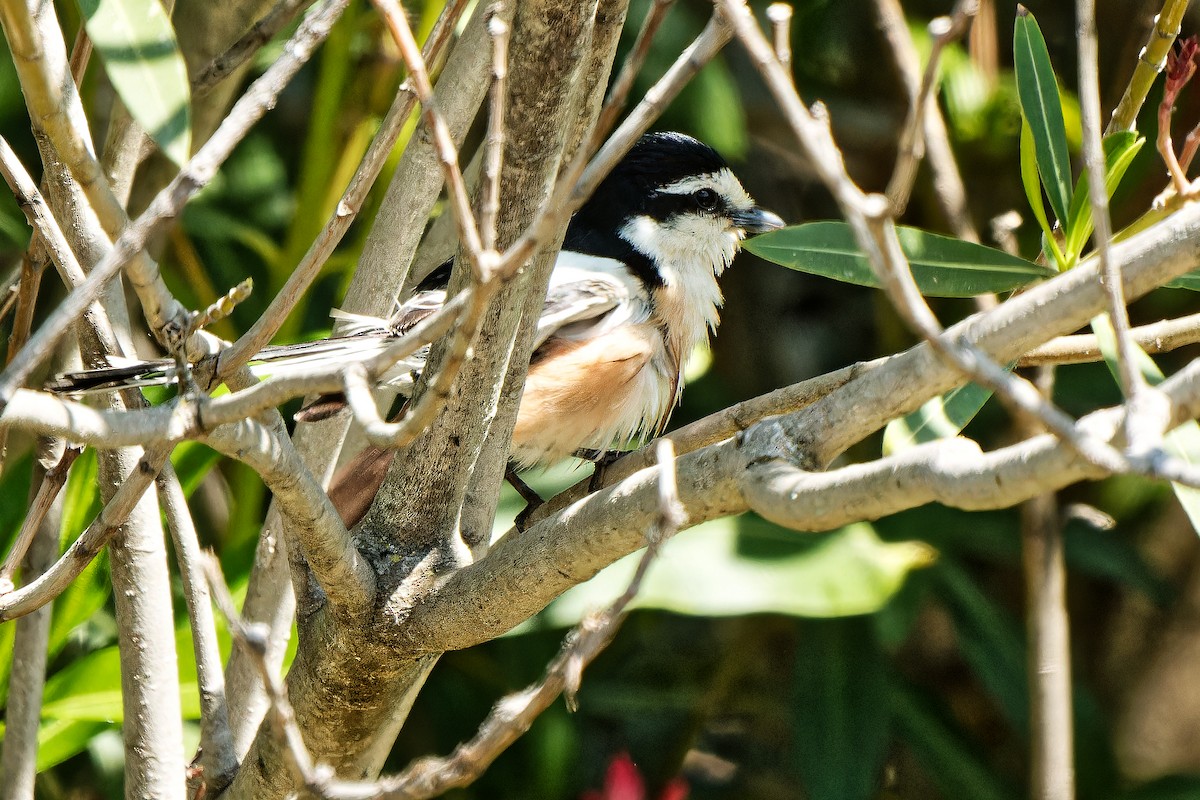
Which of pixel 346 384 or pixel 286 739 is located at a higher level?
pixel 346 384

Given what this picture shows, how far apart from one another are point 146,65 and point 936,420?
1072mm

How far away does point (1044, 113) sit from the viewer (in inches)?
73.4

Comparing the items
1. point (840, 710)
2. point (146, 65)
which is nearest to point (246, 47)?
point (146, 65)

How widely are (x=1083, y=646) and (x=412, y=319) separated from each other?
272cm

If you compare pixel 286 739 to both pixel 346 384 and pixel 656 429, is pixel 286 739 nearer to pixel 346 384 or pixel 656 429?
pixel 346 384

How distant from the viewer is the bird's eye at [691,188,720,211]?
3.23 metres

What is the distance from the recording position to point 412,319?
2.67 metres

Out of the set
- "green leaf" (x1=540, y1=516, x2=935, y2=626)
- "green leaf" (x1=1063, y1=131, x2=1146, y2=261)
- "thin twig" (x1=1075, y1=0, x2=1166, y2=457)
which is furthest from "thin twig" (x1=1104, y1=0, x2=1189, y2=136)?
"green leaf" (x1=540, y1=516, x2=935, y2=626)

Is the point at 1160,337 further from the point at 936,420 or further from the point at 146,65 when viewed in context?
the point at 146,65

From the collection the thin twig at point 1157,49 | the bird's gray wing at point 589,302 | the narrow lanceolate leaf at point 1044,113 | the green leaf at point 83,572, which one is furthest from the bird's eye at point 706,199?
the green leaf at point 83,572

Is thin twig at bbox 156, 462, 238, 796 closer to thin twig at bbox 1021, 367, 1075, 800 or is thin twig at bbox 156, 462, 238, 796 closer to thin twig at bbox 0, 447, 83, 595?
thin twig at bbox 0, 447, 83, 595

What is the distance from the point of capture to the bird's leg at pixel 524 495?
9.45 feet

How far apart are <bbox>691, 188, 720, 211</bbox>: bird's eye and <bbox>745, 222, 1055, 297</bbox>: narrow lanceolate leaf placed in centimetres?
142

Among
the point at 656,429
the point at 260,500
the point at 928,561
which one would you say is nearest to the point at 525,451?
the point at 656,429
